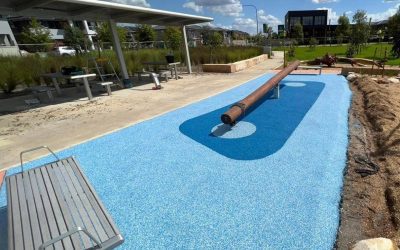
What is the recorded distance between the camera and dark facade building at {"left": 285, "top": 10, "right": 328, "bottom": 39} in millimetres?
76625

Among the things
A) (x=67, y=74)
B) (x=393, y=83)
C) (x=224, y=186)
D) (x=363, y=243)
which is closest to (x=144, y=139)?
(x=224, y=186)

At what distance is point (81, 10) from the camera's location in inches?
450

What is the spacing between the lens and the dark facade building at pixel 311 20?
76.6 meters

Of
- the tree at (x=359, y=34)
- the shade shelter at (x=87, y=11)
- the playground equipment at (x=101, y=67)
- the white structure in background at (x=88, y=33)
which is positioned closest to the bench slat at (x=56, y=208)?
the shade shelter at (x=87, y=11)

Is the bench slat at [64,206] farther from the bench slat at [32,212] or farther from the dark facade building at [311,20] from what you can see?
the dark facade building at [311,20]

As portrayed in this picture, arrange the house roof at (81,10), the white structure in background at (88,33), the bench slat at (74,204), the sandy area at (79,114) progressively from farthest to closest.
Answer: the white structure in background at (88,33) < the house roof at (81,10) < the sandy area at (79,114) < the bench slat at (74,204)

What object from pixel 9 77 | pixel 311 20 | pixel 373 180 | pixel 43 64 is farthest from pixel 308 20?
pixel 373 180

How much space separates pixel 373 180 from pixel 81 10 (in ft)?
42.0

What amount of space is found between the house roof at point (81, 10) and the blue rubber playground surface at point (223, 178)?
6082mm

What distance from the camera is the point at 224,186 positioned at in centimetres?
436

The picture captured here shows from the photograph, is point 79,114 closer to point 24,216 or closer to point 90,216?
point 24,216

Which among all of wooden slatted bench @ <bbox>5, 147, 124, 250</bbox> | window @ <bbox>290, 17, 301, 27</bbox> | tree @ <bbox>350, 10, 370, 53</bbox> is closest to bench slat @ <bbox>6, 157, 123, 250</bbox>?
wooden slatted bench @ <bbox>5, 147, 124, 250</bbox>

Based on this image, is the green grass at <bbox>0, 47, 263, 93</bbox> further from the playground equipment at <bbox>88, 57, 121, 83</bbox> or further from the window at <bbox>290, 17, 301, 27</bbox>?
the window at <bbox>290, 17, 301, 27</bbox>

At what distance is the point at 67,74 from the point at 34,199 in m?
9.71
